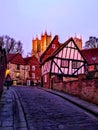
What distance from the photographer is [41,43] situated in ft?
408

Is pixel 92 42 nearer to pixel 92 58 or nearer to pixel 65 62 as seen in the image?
pixel 92 58

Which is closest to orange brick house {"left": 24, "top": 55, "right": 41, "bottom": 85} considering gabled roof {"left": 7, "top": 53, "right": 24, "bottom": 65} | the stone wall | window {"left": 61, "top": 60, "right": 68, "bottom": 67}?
gabled roof {"left": 7, "top": 53, "right": 24, "bottom": 65}

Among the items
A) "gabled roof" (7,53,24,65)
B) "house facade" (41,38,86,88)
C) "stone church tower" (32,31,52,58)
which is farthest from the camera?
"stone church tower" (32,31,52,58)

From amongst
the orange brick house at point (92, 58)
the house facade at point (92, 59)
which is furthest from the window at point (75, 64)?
the orange brick house at point (92, 58)

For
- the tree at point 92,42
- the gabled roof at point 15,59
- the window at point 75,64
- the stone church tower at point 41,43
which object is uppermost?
the stone church tower at point 41,43

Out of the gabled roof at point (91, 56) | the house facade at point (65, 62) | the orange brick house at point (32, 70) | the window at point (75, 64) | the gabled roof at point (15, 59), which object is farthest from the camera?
the orange brick house at point (32, 70)

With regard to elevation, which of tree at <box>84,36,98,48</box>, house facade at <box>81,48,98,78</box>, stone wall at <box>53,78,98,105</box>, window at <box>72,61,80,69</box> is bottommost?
stone wall at <box>53,78,98,105</box>

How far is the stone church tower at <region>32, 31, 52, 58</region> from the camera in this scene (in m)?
121

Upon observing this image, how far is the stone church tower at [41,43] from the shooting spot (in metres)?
121

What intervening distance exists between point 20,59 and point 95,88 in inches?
2423

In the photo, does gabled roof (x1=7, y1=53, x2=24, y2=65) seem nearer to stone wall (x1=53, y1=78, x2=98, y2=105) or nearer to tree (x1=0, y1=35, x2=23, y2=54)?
tree (x1=0, y1=35, x2=23, y2=54)

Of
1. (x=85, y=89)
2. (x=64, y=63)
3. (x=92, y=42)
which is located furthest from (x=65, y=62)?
(x=92, y=42)

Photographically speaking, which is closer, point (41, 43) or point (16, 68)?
point (16, 68)

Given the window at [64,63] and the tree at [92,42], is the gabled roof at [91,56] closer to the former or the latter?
the window at [64,63]
